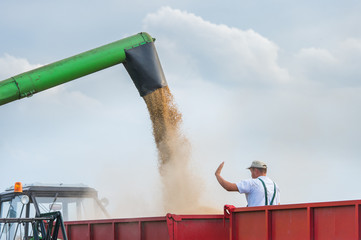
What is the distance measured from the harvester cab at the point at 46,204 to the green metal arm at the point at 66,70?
1524 millimetres

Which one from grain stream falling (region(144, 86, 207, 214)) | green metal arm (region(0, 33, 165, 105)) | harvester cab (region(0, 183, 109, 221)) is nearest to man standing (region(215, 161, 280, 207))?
grain stream falling (region(144, 86, 207, 214))

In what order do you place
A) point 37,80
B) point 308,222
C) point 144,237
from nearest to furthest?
point 308,222
point 144,237
point 37,80

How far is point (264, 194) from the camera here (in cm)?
691

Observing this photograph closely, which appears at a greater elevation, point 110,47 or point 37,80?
point 110,47

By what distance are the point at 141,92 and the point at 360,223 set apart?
4.80m

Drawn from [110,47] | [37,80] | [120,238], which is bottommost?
[120,238]

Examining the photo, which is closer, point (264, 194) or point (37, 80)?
point (264, 194)

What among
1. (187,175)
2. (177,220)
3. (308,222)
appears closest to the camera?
(308,222)

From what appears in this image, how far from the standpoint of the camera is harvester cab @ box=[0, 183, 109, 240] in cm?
942

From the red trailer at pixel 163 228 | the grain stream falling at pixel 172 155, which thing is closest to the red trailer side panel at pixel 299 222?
the red trailer at pixel 163 228

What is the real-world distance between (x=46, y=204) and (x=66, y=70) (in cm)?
317

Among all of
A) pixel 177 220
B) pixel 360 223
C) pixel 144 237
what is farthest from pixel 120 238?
pixel 360 223

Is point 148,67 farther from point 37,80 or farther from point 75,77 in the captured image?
point 37,80

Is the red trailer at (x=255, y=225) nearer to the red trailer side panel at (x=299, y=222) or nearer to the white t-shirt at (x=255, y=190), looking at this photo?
the red trailer side panel at (x=299, y=222)
